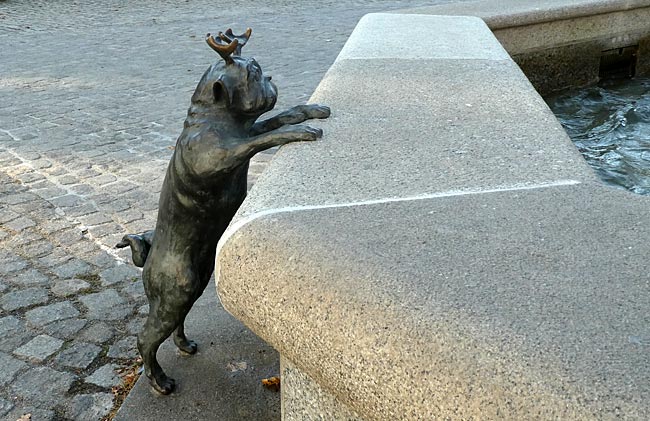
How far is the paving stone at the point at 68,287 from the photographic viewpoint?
3.74 meters

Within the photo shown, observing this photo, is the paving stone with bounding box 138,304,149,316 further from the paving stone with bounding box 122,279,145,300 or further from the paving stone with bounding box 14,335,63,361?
the paving stone with bounding box 14,335,63,361

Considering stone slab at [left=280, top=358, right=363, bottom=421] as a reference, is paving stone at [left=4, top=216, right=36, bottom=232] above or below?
below

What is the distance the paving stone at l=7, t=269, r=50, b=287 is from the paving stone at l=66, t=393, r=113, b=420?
1.10m

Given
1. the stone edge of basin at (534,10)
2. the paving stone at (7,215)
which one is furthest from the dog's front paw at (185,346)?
the stone edge of basin at (534,10)

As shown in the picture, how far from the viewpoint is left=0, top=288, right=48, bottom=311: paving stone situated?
11.9ft

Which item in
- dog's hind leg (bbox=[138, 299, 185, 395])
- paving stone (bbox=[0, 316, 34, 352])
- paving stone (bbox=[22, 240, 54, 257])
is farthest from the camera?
paving stone (bbox=[22, 240, 54, 257])

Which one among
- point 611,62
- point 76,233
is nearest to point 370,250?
point 76,233

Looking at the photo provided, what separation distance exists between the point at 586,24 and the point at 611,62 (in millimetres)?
514

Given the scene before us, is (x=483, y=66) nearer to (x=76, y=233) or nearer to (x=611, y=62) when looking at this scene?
(x=76, y=233)

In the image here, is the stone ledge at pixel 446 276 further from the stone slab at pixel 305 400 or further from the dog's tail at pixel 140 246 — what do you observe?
the dog's tail at pixel 140 246

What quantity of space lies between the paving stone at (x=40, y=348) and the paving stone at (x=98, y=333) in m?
0.11

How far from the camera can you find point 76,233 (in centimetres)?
443

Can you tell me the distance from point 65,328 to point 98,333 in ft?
0.56

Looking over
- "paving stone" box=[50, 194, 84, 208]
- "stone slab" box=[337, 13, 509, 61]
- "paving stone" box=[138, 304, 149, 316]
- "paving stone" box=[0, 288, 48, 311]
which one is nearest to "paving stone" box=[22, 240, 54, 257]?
"paving stone" box=[0, 288, 48, 311]
